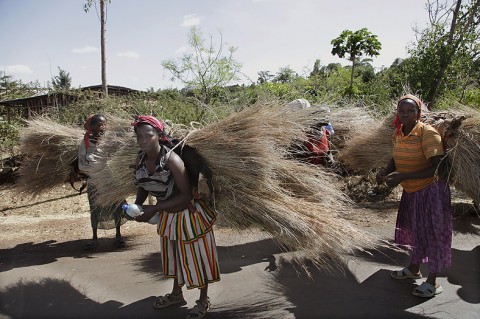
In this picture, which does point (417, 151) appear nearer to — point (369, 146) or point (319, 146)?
point (319, 146)

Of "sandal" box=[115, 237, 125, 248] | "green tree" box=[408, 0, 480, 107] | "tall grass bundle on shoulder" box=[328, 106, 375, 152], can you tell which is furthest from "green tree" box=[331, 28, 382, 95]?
"sandal" box=[115, 237, 125, 248]

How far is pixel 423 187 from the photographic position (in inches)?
108

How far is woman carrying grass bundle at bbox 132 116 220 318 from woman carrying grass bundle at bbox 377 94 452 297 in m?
1.45

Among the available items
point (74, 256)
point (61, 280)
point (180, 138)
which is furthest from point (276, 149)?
point (74, 256)

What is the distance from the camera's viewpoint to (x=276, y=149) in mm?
2734

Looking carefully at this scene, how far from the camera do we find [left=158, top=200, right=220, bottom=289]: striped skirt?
8.02ft

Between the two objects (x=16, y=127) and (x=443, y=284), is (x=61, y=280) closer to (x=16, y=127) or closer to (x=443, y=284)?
(x=443, y=284)

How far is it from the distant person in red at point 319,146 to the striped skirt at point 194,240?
1308 mm

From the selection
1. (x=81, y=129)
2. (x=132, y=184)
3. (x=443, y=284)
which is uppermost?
(x=81, y=129)

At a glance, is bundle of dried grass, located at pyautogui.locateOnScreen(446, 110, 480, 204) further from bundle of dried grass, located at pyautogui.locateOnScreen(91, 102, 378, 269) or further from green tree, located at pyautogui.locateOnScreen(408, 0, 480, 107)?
green tree, located at pyautogui.locateOnScreen(408, 0, 480, 107)

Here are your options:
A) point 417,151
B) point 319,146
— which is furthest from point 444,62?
point 417,151

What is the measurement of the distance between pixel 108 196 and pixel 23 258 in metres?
1.60

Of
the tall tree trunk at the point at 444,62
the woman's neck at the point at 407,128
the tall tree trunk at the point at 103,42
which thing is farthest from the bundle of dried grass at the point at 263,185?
the tall tree trunk at the point at 103,42

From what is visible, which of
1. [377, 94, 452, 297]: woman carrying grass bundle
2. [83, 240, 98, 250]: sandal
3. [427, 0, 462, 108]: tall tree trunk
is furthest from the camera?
[427, 0, 462, 108]: tall tree trunk
